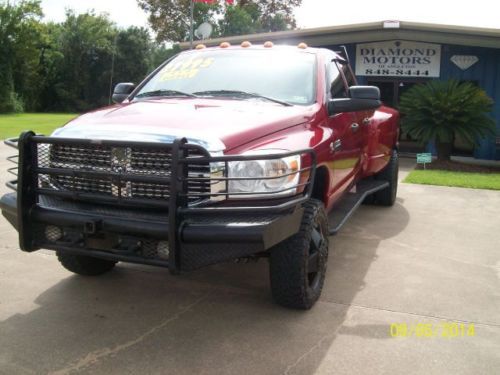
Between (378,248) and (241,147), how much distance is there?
264 cm

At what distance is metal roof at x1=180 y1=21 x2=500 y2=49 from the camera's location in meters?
12.3

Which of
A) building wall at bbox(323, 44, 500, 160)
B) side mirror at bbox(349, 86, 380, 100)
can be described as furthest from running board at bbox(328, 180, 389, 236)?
building wall at bbox(323, 44, 500, 160)

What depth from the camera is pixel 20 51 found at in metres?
38.4

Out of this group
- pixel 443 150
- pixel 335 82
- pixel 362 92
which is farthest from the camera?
pixel 443 150

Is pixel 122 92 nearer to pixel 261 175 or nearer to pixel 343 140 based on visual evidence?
pixel 343 140

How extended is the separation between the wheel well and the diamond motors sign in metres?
10.9

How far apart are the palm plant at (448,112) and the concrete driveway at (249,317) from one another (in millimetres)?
7187

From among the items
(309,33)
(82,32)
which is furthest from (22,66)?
(309,33)

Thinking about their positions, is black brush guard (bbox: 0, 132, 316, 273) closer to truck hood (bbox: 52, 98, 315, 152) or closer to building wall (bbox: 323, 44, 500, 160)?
truck hood (bbox: 52, 98, 315, 152)

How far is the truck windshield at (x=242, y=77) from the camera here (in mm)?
4285

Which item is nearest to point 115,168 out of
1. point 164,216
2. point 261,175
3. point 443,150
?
point 164,216

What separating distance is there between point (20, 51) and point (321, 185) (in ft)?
129

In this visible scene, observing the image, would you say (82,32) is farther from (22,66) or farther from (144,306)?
(144,306)

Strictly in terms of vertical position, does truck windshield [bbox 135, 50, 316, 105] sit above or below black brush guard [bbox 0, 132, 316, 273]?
above
